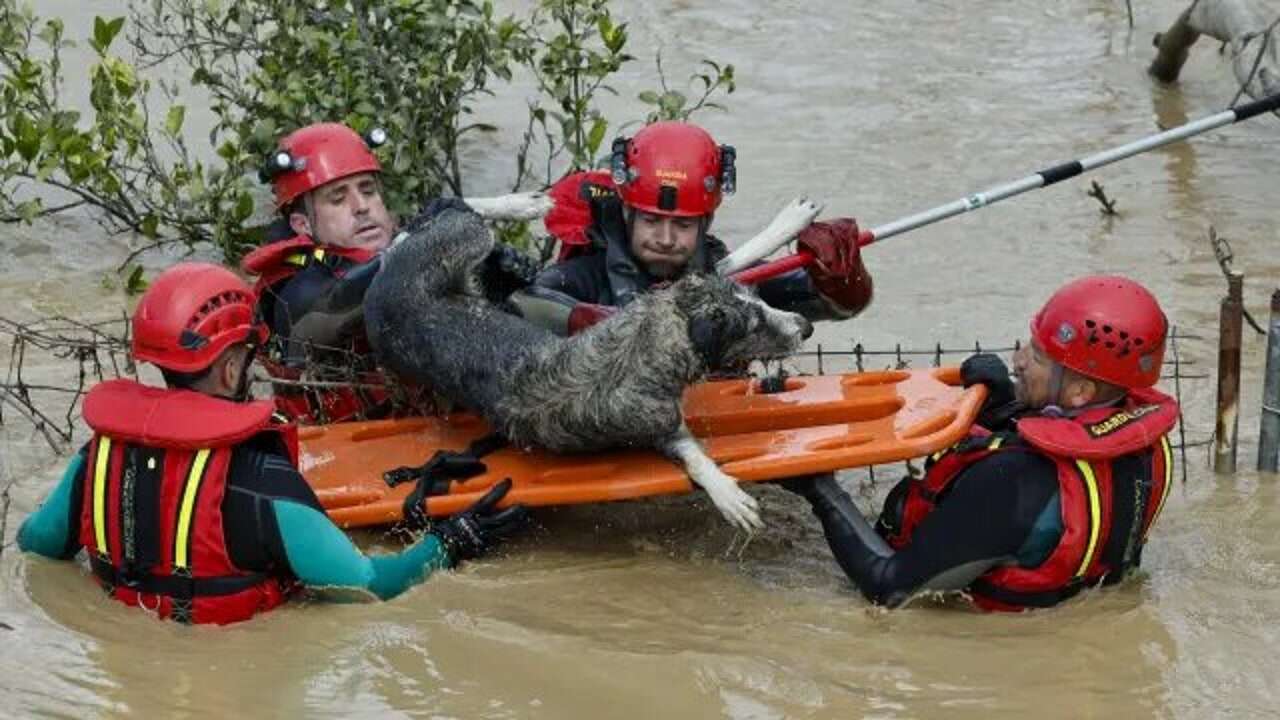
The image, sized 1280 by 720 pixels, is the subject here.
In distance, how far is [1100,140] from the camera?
→ 1167 centimetres

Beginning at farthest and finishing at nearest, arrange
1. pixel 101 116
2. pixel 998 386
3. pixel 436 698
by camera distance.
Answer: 1. pixel 101 116
2. pixel 998 386
3. pixel 436 698

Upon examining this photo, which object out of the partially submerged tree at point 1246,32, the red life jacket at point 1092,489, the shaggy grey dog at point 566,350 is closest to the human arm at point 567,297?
the shaggy grey dog at point 566,350

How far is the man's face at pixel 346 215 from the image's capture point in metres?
7.45

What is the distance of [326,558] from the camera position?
596 centimetres

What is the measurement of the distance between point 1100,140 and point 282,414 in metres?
5.99

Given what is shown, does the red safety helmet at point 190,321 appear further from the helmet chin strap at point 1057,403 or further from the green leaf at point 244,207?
the green leaf at point 244,207

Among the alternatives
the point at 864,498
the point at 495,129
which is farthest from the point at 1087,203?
the point at 864,498

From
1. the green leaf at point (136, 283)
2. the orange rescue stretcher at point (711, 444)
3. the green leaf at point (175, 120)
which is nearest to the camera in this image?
the orange rescue stretcher at point (711, 444)

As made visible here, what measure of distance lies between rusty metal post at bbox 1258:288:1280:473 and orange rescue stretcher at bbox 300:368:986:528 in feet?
3.65

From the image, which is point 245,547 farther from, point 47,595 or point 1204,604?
point 1204,604

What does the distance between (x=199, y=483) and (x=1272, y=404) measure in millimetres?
3673

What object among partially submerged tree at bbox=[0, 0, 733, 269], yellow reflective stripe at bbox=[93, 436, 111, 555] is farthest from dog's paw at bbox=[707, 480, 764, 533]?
partially submerged tree at bbox=[0, 0, 733, 269]

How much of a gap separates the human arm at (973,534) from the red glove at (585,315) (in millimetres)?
1203

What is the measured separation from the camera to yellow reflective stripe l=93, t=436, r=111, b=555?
19.4ft
